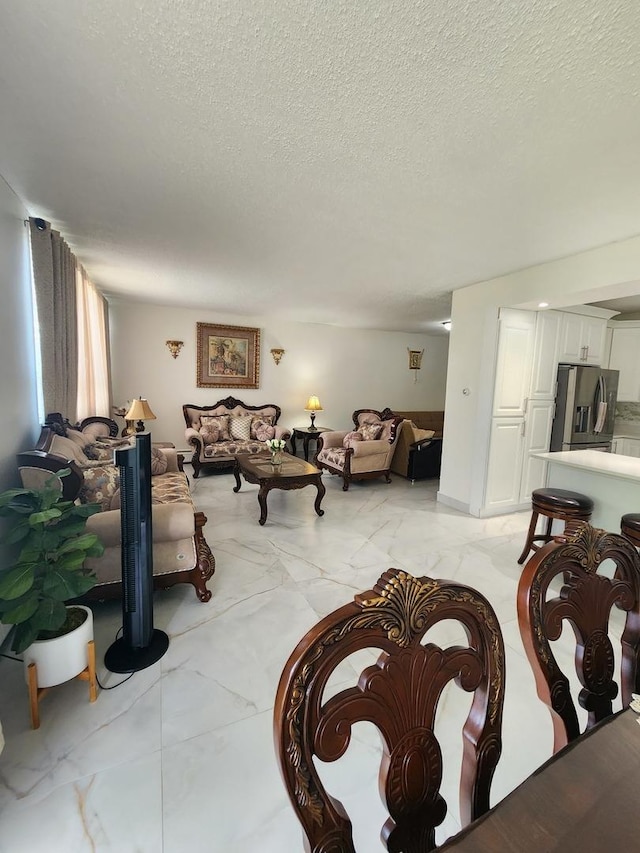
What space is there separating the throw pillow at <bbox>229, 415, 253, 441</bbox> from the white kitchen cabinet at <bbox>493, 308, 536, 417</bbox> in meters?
3.53

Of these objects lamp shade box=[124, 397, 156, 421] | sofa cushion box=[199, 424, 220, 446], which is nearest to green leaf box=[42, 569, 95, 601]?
lamp shade box=[124, 397, 156, 421]

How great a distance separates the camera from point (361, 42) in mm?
1197

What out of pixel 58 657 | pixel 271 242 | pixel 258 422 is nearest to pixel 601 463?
pixel 271 242

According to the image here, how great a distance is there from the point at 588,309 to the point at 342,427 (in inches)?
166

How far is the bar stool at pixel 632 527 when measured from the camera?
220 centimetres

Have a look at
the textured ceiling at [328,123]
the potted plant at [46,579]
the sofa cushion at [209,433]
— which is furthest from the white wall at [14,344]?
the sofa cushion at [209,433]

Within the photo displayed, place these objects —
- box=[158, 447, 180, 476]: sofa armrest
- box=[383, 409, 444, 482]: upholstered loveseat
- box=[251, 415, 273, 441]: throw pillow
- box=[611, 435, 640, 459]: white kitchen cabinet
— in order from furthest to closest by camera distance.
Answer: box=[251, 415, 273, 441]: throw pillow → box=[383, 409, 444, 482]: upholstered loveseat → box=[611, 435, 640, 459]: white kitchen cabinet → box=[158, 447, 180, 476]: sofa armrest

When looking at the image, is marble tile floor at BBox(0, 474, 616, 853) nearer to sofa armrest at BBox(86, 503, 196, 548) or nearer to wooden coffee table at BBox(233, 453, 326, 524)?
sofa armrest at BBox(86, 503, 196, 548)

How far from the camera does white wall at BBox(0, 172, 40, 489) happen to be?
2121 mm

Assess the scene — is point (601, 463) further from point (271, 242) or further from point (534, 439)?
point (271, 242)

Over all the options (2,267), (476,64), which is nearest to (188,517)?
(2,267)

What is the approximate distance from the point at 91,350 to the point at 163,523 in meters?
2.93

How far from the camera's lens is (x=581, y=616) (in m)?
0.89

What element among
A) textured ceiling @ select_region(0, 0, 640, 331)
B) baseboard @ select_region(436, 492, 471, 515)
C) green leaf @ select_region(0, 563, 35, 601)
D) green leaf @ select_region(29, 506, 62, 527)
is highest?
textured ceiling @ select_region(0, 0, 640, 331)
